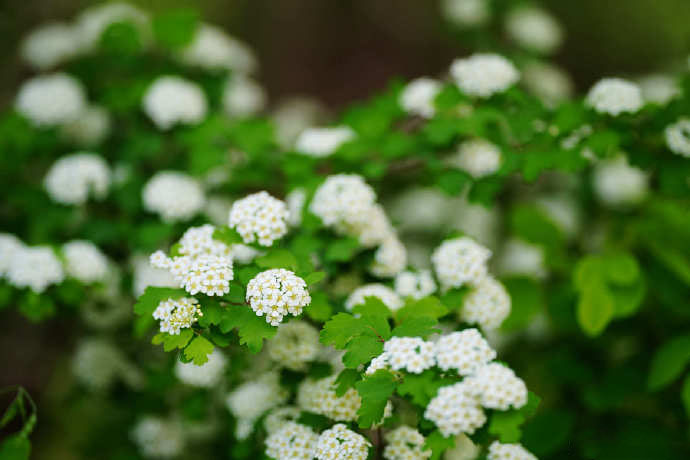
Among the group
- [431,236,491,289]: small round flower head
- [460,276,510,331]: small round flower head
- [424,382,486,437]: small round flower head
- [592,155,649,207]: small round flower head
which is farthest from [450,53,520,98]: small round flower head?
[424,382,486,437]: small round flower head

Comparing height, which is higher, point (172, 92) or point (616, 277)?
point (172, 92)

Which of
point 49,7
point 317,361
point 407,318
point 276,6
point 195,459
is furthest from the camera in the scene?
point 276,6

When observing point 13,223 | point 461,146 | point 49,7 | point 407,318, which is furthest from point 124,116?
point 407,318

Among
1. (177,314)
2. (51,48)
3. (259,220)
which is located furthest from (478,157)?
(51,48)

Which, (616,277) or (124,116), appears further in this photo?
(124,116)

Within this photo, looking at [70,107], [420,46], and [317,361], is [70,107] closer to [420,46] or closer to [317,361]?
[317,361]

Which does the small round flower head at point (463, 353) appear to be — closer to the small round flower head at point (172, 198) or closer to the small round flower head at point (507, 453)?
the small round flower head at point (507, 453)
